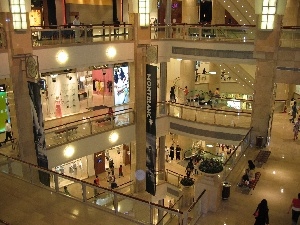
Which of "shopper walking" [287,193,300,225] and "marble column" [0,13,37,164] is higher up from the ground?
"marble column" [0,13,37,164]

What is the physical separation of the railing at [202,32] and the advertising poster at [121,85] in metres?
3.69

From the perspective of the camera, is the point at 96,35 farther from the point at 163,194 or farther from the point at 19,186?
the point at 163,194

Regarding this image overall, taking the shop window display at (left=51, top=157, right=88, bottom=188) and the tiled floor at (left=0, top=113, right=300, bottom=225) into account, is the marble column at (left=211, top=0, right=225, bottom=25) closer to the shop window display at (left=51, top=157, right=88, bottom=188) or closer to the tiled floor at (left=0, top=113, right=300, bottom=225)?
the shop window display at (left=51, top=157, right=88, bottom=188)

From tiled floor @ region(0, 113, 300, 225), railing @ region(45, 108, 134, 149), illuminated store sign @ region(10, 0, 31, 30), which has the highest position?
illuminated store sign @ region(10, 0, 31, 30)

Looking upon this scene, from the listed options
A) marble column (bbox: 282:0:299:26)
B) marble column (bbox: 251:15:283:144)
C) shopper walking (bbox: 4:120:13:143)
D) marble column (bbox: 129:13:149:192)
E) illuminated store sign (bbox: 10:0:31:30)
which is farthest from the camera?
marble column (bbox: 282:0:299:26)

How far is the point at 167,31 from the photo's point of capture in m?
19.2

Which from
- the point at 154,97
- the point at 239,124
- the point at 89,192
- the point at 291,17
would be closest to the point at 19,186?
the point at 89,192

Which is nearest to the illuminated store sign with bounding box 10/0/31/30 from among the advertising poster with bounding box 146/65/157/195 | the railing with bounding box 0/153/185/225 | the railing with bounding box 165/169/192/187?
the railing with bounding box 0/153/185/225

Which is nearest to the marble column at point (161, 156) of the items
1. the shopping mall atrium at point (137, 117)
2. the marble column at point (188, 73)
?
the shopping mall atrium at point (137, 117)

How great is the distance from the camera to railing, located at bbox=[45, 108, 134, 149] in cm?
1548

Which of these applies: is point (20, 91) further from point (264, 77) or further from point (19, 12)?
point (264, 77)

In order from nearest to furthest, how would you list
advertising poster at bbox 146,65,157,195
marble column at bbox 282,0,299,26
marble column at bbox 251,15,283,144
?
marble column at bbox 251,15,283,144 → advertising poster at bbox 146,65,157,195 → marble column at bbox 282,0,299,26

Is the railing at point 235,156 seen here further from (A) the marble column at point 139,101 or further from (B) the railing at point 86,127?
(B) the railing at point 86,127

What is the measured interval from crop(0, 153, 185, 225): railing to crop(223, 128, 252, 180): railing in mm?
3292
